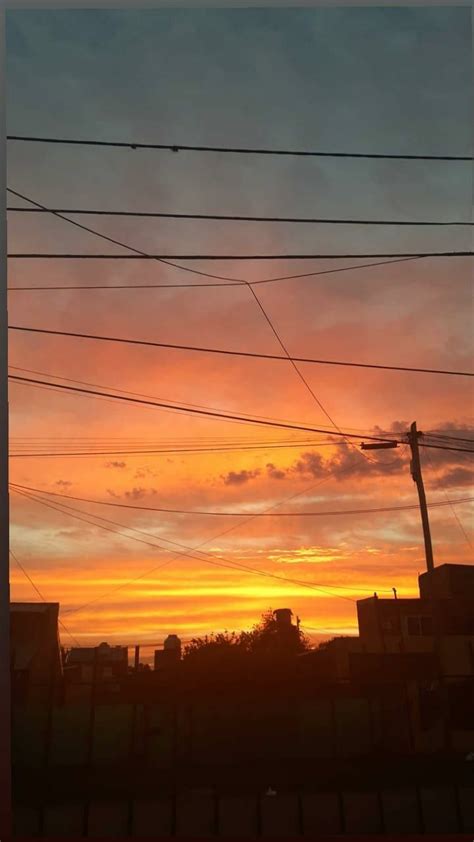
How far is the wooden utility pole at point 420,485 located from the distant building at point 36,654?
12.1 ft

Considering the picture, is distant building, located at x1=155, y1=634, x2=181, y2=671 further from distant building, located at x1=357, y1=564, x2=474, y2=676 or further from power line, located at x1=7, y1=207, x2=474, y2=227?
power line, located at x1=7, y1=207, x2=474, y2=227

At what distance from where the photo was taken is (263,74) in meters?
2.41

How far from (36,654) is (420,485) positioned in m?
4.68

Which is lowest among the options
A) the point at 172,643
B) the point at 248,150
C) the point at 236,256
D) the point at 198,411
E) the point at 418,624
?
the point at 172,643

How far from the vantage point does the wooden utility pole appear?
698cm

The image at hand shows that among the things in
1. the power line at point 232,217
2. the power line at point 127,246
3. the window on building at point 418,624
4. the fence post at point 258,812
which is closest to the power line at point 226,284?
the power line at point 127,246

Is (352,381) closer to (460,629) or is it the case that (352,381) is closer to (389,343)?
(389,343)

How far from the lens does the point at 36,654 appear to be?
14.0 feet

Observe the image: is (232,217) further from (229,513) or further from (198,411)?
(229,513)

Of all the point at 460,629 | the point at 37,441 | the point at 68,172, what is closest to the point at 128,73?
the point at 68,172

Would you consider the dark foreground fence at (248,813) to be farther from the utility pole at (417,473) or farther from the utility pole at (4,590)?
the utility pole at (417,473)

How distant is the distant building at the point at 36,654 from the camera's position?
3.54 metres

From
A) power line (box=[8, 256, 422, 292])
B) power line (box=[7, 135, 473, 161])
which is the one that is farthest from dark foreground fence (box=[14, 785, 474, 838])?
power line (box=[7, 135, 473, 161])

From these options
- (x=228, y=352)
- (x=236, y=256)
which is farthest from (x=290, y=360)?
(x=236, y=256)
